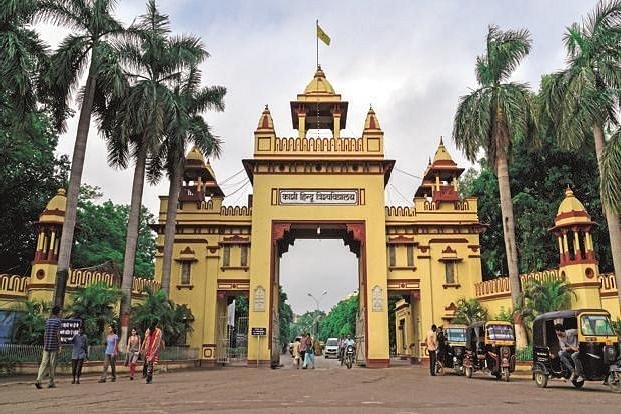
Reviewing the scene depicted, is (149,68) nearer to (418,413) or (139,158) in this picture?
(139,158)

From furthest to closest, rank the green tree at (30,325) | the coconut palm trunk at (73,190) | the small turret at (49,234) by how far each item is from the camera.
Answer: the small turret at (49,234), the green tree at (30,325), the coconut palm trunk at (73,190)

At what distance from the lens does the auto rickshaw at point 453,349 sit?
19016 millimetres

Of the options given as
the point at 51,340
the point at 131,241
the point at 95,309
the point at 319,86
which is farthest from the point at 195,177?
the point at 51,340

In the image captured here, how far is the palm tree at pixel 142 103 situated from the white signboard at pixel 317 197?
7337 millimetres

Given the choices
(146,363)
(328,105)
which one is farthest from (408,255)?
(146,363)

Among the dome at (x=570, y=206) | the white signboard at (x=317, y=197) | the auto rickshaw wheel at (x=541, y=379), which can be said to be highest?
the white signboard at (x=317, y=197)

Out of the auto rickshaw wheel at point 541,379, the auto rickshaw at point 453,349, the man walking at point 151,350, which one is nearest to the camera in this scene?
the auto rickshaw wheel at point 541,379

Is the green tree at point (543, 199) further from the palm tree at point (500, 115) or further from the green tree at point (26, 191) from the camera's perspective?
the green tree at point (26, 191)

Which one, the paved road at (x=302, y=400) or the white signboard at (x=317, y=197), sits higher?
the white signboard at (x=317, y=197)

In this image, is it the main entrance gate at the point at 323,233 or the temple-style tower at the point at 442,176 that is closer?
the main entrance gate at the point at 323,233

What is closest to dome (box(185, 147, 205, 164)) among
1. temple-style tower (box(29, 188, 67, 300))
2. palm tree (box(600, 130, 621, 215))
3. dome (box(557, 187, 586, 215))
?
temple-style tower (box(29, 188, 67, 300))

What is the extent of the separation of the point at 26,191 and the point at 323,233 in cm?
1659

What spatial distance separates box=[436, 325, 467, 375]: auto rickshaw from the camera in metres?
19.0

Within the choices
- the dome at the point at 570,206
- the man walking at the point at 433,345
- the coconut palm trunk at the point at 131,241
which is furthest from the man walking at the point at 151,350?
the dome at the point at 570,206
